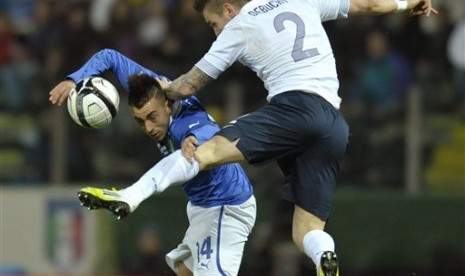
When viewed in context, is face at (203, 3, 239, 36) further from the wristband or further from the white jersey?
the wristband

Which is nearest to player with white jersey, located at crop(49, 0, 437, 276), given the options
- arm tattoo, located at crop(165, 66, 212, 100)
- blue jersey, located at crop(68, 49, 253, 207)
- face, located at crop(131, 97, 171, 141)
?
arm tattoo, located at crop(165, 66, 212, 100)

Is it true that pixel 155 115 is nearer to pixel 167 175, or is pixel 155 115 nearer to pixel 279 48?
pixel 167 175

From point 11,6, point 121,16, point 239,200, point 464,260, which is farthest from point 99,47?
point 239,200

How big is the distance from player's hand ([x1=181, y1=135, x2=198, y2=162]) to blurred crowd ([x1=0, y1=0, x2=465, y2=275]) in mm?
6038

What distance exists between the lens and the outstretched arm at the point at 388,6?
33.9 feet

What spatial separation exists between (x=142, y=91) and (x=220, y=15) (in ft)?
2.63

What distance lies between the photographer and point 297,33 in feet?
31.8

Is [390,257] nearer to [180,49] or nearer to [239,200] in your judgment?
[180,49]

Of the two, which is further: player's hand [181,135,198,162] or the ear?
the ear

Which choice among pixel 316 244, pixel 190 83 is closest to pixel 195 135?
pixel 190 83

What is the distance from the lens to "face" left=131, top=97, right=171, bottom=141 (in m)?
9.74

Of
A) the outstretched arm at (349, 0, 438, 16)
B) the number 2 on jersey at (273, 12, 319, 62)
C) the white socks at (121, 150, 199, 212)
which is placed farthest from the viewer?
the outstretched arm at (349, 0, 438, 16)

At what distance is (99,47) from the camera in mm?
16922

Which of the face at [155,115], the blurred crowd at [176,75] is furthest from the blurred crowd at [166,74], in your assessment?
the face at [155,115]
